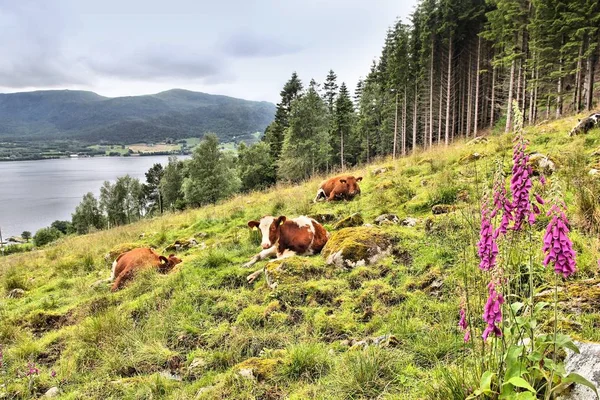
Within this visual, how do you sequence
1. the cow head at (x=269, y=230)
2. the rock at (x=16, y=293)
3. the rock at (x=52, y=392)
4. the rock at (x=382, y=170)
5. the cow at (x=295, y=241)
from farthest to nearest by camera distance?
the rock at (x=382, y=170)
the rock at (x=16, y=293)
the cow head at (x=269, y=230)
the cow at (x=295, y=241)
the rock at (x=52, y=392)

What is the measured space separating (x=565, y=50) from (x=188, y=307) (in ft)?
93.5

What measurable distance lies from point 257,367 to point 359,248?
2926mm

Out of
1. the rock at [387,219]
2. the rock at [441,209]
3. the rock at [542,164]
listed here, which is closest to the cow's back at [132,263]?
the rock at [387,219]

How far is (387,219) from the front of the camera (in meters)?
7.79

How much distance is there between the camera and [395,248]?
619 centimetres

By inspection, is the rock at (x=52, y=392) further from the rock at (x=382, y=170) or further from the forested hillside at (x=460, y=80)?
the forested hillside at (x=460, y=80)

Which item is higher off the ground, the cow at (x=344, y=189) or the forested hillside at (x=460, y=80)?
the forested hillside at (x=460, y=80)

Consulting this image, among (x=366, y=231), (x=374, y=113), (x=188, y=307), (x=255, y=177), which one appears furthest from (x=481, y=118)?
(x=188, y=307)

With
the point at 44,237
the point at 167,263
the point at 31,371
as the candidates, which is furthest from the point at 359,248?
the point at 44,237

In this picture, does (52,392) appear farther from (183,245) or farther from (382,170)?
(382,170)

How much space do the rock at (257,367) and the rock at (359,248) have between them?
2564 mm

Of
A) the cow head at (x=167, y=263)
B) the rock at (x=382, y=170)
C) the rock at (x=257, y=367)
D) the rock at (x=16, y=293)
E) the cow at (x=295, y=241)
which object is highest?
the rock at (x=382, y=170)

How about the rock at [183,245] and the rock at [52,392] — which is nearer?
the rock at [52,392]

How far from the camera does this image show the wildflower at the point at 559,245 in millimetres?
1838
